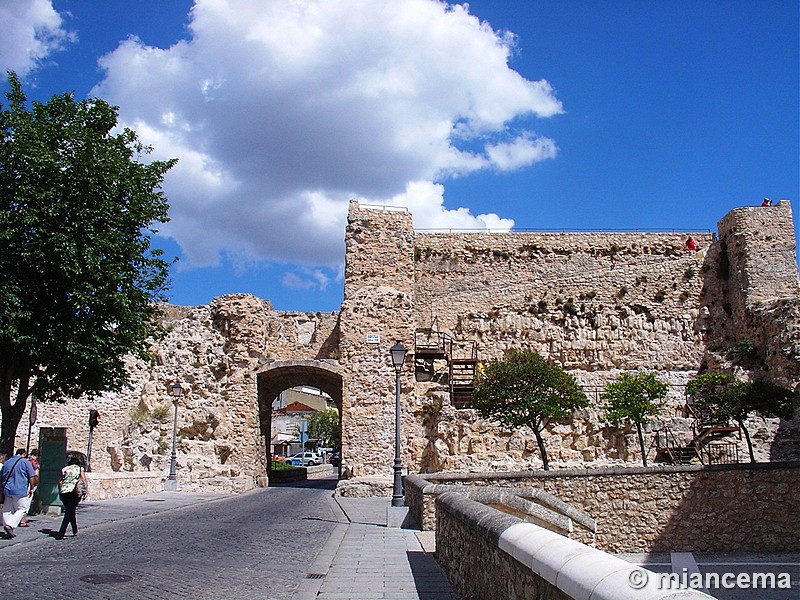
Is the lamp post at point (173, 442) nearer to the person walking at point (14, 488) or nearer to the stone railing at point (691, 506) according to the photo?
the person walking at point (14, 488)

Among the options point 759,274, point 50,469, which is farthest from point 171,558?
point 759,274

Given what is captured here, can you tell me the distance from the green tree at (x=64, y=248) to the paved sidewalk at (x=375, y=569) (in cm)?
701

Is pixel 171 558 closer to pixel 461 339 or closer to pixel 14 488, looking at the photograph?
pixel 14 488

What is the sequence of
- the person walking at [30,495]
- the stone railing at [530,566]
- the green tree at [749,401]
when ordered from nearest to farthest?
the stone railing at [530,566] < the person walking at [30,495] < the green tree at [749,401]

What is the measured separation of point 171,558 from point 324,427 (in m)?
60.2

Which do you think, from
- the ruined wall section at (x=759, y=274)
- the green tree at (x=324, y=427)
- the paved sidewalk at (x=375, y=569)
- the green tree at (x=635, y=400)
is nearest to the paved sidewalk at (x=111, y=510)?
the paved sidewalk at (x=375, y=569)

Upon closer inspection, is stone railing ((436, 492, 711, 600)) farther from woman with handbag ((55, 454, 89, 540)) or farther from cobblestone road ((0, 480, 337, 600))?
woman with handbag ((55, 454, 89, 540))

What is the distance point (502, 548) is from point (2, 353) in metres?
13.4

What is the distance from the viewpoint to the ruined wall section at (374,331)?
81.2ft

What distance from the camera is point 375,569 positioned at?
913 cm

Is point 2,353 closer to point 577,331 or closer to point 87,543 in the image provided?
point 87,543

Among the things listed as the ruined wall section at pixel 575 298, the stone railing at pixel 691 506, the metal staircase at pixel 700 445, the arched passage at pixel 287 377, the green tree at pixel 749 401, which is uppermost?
the ruined wall section at pixel 575 298

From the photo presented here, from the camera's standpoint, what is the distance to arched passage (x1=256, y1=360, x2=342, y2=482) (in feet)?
84.3

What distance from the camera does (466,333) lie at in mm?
29062
